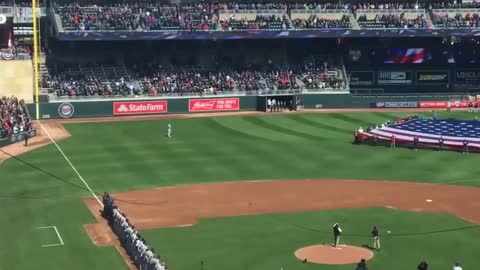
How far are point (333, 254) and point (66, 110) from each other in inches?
1530

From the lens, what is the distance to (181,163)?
147ft

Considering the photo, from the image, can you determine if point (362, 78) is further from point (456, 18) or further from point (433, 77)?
point (456, 18)

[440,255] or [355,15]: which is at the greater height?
[355,15]

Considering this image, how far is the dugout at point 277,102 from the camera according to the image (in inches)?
2623

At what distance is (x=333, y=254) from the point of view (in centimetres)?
2759

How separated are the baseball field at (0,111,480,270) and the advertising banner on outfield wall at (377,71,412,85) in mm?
20401

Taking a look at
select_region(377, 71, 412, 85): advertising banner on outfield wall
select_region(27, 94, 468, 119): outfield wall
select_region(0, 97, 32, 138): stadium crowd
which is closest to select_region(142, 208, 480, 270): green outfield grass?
select_region(0, 97, 32, 138): stadium crowd

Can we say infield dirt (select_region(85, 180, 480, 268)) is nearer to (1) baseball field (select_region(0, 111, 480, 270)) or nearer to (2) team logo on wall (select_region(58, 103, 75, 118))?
(1) baseball field (select_region(0, 111, 480, 270))

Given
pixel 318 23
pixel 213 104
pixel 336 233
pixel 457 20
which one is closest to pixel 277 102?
pixel 213 104

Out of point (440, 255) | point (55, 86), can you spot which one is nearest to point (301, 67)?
point (55, 86)

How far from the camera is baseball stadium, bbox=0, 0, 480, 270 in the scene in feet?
95.3

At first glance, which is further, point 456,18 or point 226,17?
point 456,18

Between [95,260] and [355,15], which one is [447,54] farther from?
[95,260]

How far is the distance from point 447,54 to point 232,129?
3012 centimetres
